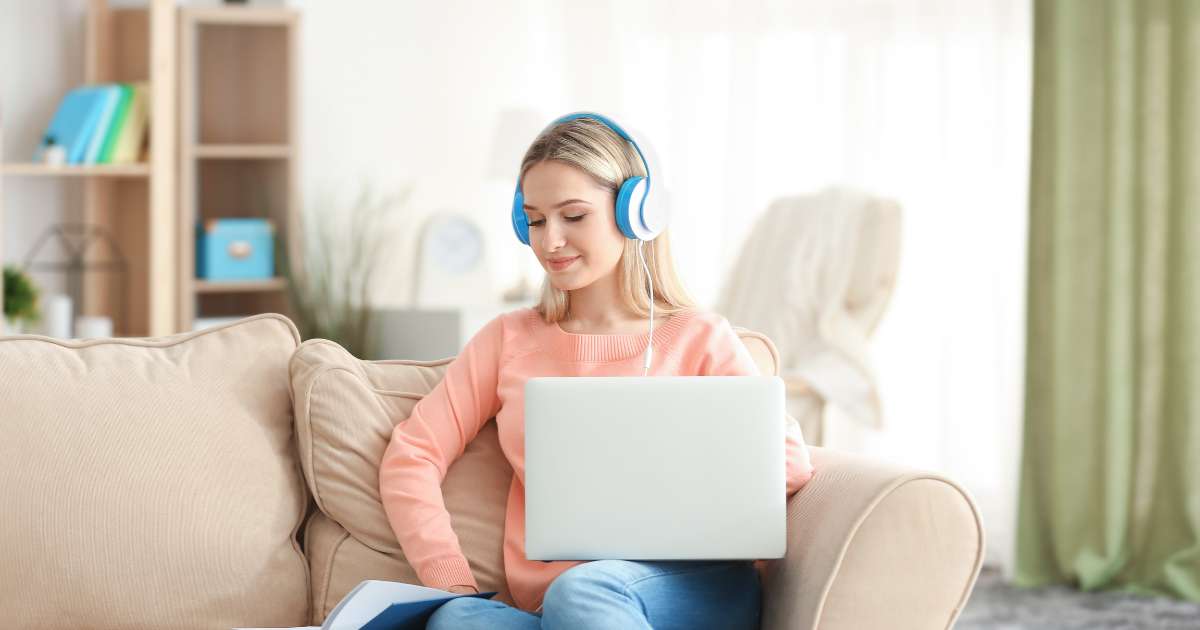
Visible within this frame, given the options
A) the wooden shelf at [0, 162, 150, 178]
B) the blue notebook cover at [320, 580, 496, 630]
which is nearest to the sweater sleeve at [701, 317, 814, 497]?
the blue notebook cover at [320, 580, 496, 630]

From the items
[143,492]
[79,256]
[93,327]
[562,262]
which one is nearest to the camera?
[143,492]

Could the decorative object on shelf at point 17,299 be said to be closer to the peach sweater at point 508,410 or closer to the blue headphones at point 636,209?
the peach sweater at point 508,410

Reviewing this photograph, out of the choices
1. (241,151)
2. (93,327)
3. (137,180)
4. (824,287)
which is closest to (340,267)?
(241,151)

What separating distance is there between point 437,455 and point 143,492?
0.37 meters

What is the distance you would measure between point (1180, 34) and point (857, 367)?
1.18 m

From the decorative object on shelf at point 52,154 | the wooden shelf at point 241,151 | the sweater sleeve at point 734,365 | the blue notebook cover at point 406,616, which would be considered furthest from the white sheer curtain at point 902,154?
the blue notebook cover at point 406,616

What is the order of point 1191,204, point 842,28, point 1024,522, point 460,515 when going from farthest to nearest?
point 842,28
point 1024,522
point 1191,204
point 460,515

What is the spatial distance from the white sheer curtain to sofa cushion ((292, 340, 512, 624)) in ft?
6.97

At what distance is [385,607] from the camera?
136cm

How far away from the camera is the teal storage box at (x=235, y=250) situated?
12.8 ft

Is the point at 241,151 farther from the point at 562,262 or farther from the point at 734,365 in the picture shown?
the point at 734,365

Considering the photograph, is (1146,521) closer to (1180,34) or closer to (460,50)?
(1180,34)

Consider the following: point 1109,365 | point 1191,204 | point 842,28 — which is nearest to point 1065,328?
point 1109,365

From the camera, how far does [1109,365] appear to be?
320cm
